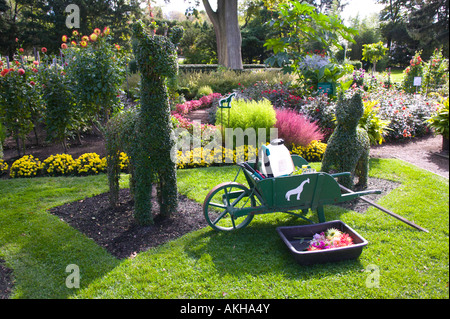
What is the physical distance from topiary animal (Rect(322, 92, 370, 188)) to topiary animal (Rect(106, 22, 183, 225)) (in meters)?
2.43

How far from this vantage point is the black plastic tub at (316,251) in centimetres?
305

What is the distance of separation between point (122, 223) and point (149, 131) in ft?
4.41

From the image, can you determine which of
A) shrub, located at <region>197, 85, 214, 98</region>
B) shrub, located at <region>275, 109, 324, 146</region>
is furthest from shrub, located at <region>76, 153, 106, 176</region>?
shrub, located at <region>197, 85, 214, 98</region>

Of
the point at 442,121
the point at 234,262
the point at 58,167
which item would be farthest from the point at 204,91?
the point at 234,262

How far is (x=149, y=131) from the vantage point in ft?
11.6

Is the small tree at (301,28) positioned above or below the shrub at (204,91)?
above

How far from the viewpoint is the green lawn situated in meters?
2.77

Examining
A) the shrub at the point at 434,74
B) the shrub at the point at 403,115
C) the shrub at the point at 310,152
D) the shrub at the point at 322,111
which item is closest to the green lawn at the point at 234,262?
the shrub at the point at 310,152

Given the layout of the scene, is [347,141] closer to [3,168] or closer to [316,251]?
[316,251]

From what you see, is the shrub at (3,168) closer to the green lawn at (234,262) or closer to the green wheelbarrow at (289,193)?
the green lawn at (234,262)

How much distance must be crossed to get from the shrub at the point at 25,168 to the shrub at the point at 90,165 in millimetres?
777

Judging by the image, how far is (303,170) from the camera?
3709 mm
